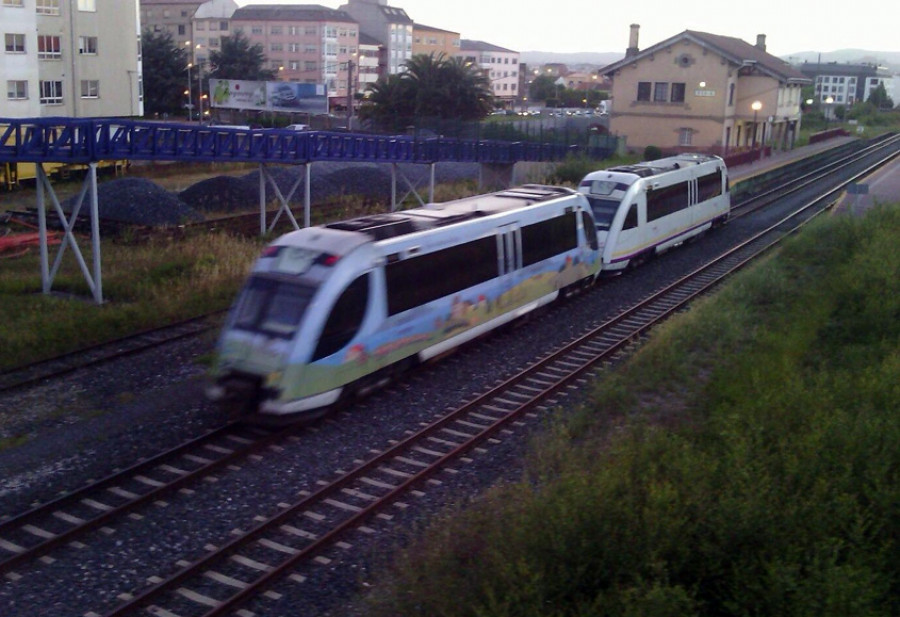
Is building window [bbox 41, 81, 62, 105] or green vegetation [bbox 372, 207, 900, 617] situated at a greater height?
building window [bbox 41, 81, 62, 105]

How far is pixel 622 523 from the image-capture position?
5.87 m

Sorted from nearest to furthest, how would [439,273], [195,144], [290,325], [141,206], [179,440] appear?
1. [290,325]
2. [179,440]
3. [439,273]
4. [195,144]
5. [141,206]

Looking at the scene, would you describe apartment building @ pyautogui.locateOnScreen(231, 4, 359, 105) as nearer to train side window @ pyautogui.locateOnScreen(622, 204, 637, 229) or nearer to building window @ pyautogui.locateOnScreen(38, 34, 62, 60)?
building window @ pyautogui.locateOnScreen(38, 34, 62, 60)

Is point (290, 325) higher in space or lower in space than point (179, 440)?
higher

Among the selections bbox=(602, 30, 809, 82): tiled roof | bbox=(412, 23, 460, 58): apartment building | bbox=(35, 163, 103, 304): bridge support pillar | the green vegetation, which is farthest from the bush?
bbox=(412, 23, 460, 58): apartment building

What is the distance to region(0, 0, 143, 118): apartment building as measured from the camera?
129 ft

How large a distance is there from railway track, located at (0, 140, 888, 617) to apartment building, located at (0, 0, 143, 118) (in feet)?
117

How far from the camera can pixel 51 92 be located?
1676 inches

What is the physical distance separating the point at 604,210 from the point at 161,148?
925 cm

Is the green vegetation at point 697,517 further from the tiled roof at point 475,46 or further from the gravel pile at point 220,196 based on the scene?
the tiled roof at point 475,46

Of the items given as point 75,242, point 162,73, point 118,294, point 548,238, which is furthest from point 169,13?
point 548,238

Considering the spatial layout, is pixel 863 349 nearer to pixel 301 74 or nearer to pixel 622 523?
pixel 622 523

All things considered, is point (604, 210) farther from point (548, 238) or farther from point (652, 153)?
point (652, 153)

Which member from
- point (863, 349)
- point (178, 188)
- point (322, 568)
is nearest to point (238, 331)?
point (322, 568)
